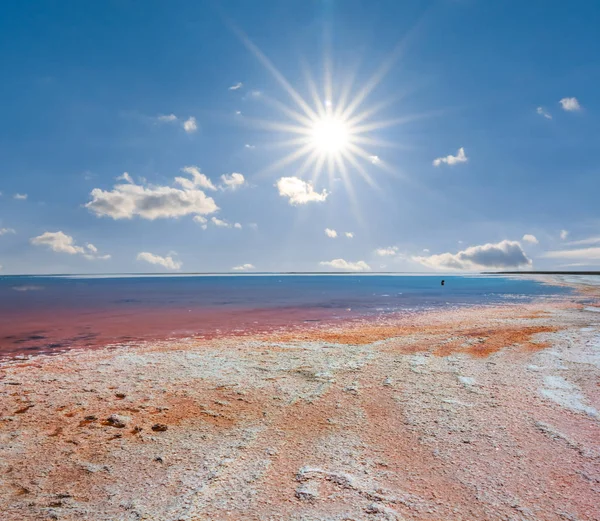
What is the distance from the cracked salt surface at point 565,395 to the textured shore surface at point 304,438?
0.17 ft

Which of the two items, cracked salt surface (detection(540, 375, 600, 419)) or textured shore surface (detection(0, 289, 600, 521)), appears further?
cracked salt surface (detection(540, 375, 600, 419))

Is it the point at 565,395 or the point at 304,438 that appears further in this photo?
the point at 565,395

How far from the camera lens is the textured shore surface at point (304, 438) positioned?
461 centimetres

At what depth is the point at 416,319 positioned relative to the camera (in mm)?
23344

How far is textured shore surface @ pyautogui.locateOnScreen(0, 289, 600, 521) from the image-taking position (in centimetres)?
461

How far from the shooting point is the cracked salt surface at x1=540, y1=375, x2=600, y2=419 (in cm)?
744

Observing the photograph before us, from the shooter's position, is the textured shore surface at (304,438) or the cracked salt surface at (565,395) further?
the cracked salt surface at (565,395)

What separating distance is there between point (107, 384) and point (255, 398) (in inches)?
171

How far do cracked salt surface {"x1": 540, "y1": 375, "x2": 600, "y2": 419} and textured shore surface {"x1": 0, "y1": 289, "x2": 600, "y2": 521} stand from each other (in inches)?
2.0

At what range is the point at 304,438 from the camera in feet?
20.8

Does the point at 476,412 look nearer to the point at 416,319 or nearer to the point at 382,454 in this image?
the point at 382,454

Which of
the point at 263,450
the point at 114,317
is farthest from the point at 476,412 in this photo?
the point at 114,317

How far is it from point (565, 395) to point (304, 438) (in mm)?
6631

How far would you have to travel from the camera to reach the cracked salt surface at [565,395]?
7.44 meters
